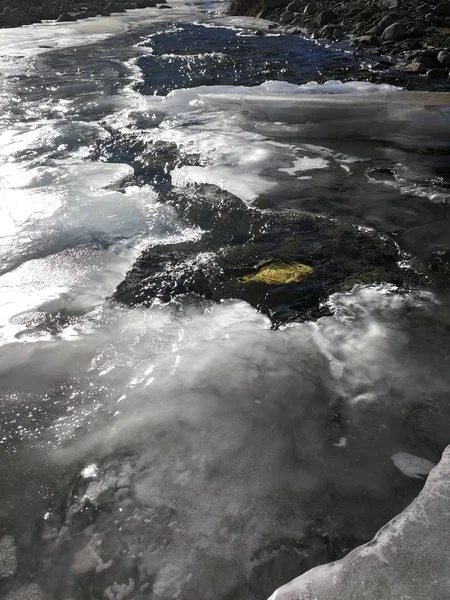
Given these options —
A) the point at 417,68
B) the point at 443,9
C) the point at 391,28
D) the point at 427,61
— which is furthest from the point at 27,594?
the point at 443,9

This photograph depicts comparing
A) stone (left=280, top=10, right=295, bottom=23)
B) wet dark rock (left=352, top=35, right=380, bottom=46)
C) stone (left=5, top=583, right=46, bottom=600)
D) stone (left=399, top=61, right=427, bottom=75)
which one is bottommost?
stone (left=5, top=583, right=46, bottom=600)

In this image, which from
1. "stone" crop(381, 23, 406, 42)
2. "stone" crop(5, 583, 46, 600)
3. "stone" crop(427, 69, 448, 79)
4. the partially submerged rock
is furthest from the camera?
"stone" crop(381, 23, 406, 42)

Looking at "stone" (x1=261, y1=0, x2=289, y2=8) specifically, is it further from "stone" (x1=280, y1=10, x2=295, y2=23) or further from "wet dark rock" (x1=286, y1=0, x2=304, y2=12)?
"stone" (x1=280, y1=10, x2=295, y2=23)

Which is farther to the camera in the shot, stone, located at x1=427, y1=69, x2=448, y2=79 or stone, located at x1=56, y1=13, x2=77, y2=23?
stone, located at x1=56, y1=13, x2=77, y2=23

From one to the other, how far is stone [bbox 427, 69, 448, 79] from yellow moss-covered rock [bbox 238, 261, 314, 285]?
697cm

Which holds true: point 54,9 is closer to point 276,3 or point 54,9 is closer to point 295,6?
point 276,3

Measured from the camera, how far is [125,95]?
25.1 ft

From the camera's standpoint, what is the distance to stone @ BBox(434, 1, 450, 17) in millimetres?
11117

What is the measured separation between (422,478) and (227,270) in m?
1.78

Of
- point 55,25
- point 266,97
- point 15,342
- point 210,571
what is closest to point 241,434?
point 210,571

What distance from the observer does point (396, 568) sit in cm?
140

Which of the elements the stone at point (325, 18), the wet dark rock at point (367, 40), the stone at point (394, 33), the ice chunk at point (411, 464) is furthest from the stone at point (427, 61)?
the ice chunk at point (411, 464)

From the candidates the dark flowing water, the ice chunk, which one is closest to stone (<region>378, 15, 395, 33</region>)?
the dark flowing water

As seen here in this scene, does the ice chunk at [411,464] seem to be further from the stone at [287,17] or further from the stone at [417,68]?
the stone at [287,17]
